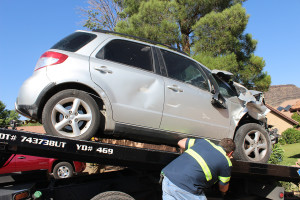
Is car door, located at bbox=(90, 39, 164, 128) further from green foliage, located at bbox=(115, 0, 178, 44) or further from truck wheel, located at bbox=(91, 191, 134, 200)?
green foliage, located at bbox=(115, 0, 178, 44)

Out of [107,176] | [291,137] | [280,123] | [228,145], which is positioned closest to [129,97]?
[107,176]

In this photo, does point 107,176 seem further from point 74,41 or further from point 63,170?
point 63,170

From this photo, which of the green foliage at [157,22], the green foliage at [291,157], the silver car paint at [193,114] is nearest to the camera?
the silver car paint at [193,114]

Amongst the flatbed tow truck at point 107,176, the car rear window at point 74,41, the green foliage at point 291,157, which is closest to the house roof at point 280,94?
the green foliage at point 291,157

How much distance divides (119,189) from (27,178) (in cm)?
142

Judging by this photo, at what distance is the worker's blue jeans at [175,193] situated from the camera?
3238 millimetres

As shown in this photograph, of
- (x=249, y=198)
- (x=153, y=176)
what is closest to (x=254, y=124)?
(x=249, y=198)

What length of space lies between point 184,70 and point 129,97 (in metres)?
1.20

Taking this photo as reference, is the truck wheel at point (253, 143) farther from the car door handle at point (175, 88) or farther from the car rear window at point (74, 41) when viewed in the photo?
the car rear window at point (74, 41)

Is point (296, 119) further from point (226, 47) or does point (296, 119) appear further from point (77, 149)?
point (77, 149)

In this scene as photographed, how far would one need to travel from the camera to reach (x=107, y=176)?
12.6 ft

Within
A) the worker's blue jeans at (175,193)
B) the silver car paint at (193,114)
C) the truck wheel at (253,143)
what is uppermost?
the silver car paint at (193,114)

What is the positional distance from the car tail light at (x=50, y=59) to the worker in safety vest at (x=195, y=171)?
179 cm

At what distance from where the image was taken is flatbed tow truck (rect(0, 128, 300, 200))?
9.18 ft
